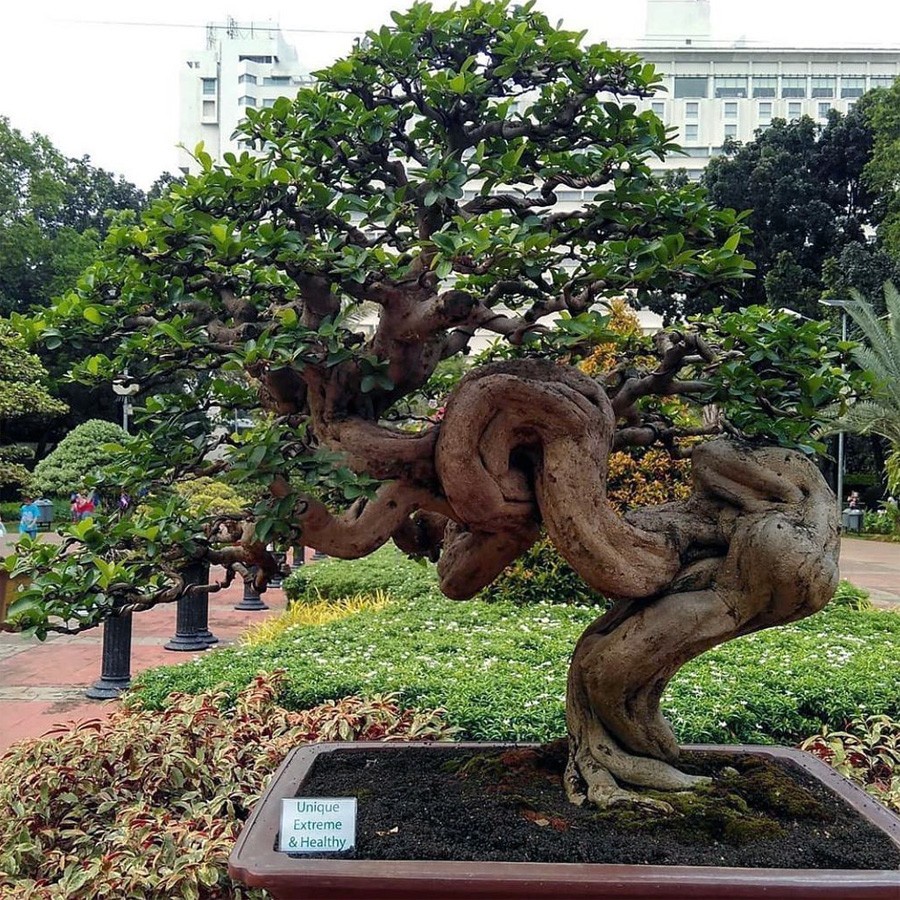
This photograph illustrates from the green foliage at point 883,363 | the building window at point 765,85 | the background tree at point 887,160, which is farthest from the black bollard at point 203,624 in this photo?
the building window at point 765,85

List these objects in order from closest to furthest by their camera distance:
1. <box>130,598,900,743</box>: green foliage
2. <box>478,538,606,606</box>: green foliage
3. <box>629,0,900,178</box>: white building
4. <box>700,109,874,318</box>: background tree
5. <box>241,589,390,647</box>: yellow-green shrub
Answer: <box>130,598,900,743</box>: green foliage, <box>241,589,390,647</box>: yellow-green shrub, <box>478,538,606,606</box>: green foliage, <box>700,109,874,318</box>: background tree, <box>629,0,900,178</box>: white building

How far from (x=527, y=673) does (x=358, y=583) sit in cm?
364

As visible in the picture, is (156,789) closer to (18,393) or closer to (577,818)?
(577,818)

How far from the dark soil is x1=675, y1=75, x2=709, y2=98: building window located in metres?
52.9

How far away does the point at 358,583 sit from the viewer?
26.6 feet

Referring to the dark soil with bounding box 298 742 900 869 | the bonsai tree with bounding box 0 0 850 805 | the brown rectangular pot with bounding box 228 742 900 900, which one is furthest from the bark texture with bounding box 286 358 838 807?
the brown rectangular pot with bounding box 228 742 900 900

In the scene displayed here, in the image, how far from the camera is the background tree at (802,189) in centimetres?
2314

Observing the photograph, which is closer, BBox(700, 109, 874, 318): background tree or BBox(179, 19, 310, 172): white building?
BBox(700, 109, 874, 318): background tree

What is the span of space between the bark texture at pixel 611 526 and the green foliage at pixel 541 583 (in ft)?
14.6

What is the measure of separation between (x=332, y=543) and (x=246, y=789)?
5.44ft

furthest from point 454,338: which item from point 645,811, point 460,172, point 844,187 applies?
point 844,187

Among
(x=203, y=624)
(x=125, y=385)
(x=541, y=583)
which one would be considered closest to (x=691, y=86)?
(x=541, y=583)

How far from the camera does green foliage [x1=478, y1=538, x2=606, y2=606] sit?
23.3 ft

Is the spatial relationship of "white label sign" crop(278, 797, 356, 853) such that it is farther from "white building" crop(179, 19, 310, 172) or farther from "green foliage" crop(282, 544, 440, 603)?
"white building" crop(179, 19, 310, 172)
